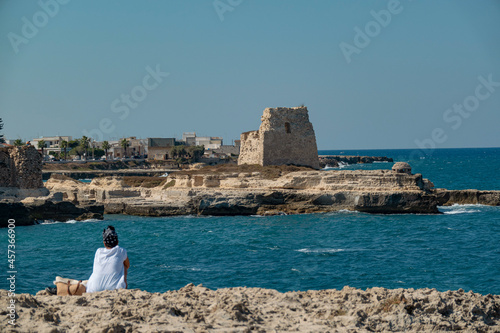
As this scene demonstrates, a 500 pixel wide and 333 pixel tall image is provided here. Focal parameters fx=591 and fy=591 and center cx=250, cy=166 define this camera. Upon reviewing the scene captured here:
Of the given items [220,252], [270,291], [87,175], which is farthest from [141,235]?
[87,175]

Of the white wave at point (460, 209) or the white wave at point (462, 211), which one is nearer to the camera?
the white wave at point (462, 211)

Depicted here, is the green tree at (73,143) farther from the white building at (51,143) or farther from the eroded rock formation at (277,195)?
the eroded rock formation at (277,195)

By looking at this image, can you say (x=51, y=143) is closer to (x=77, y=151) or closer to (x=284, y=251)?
(x=77, y=151)

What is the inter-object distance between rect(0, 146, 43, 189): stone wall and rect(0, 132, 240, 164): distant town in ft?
206

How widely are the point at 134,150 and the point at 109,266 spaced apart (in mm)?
112109

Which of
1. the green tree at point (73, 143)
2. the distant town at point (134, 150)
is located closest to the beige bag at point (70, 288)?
the distant town at point (134, 150)

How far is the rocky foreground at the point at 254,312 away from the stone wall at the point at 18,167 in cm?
2561

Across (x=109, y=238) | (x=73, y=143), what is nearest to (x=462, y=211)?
(x=109, y=238)

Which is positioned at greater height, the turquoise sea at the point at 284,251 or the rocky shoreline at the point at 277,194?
the rocky shoreline at the point at 277,194

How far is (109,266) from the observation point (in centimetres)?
850

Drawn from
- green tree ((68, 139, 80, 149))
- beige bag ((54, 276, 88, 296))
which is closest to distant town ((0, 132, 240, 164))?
green tree ((68, 139, 80, 149))

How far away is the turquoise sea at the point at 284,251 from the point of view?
16.7 meters

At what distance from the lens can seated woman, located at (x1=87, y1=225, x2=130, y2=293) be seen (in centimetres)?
842

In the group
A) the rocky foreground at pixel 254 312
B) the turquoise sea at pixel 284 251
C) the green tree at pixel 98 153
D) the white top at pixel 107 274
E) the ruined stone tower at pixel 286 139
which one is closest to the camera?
the rocky foreground at pixel 254 312
